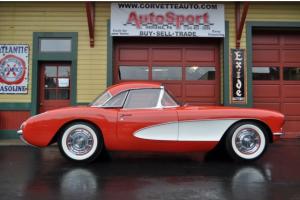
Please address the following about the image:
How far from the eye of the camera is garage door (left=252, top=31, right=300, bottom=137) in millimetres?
11969

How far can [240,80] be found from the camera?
11.6m

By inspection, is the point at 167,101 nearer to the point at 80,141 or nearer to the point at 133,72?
the point at 80,141

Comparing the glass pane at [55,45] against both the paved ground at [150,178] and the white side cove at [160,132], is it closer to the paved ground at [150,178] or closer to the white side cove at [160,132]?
the paved ground at [150,178]

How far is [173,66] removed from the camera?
472 inches

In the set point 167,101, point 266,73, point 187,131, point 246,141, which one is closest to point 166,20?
point 266,73

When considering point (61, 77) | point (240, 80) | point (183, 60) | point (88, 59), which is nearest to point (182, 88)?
point (183, 60)

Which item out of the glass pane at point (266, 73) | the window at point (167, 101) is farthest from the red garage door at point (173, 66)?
the window at point (167, 101)

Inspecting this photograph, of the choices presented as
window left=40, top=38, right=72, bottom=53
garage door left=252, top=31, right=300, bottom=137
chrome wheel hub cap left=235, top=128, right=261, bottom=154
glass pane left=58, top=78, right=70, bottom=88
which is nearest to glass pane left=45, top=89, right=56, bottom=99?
glass pane left=58, top=78, right=70, bottom=88

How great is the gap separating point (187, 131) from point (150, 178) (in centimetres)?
143

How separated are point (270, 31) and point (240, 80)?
196 cm

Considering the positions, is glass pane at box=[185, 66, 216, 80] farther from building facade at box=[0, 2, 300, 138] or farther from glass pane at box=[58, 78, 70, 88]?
glass pane at box=[58, 78, 70, 88]

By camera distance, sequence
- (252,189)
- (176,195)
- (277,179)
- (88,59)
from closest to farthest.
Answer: (176,195)
(252,189)
(277,179)
(88,59)

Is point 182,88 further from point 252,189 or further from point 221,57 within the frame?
point 252,189

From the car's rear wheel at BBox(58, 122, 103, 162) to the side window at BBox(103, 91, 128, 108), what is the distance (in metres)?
0.53
